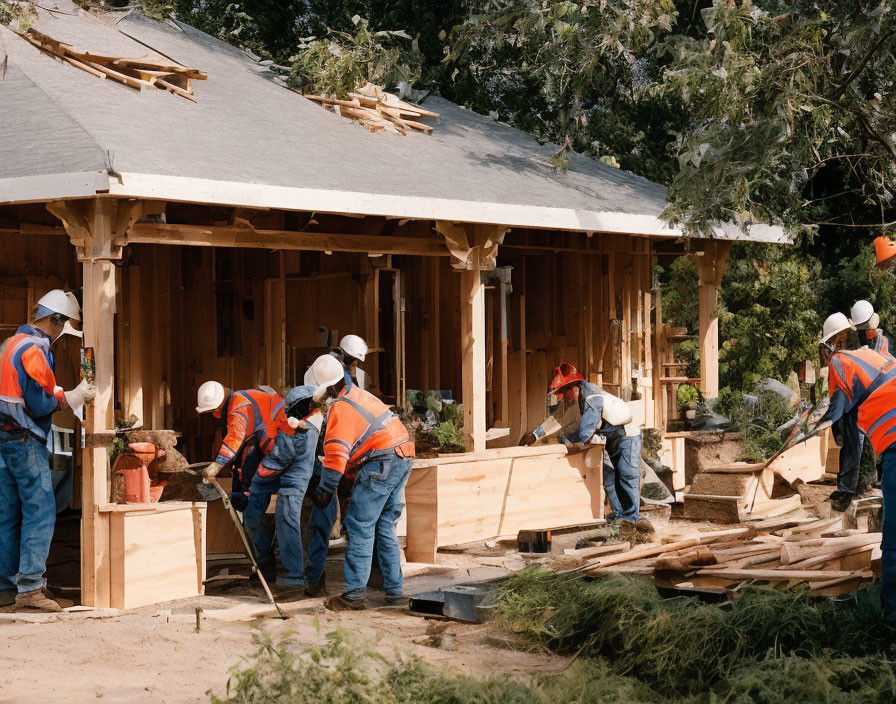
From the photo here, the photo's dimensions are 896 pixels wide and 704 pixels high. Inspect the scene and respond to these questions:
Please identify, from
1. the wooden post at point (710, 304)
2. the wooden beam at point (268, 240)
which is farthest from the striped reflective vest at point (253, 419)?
the wooden post at point (710, 304)

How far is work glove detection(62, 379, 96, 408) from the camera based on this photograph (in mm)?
8914

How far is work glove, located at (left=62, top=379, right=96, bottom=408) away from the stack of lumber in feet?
23.6

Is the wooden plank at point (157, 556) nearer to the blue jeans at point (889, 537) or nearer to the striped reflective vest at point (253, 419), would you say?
the striped reflective vest at point (253, 419)

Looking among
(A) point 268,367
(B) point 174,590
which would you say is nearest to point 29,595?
(B) point 174,590

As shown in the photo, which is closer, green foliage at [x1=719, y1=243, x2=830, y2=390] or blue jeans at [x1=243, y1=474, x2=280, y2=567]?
blue jeans at [x1=243, y1=474, x2=280, y2=567]

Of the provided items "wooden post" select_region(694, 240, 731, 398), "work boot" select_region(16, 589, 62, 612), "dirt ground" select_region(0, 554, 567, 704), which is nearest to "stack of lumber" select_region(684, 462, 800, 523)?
"wooden post" select_region(694, 240, 731, 398)

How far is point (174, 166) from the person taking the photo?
29.9ft

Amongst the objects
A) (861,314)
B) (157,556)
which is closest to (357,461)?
(157,556)

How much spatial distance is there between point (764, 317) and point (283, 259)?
30.4 feet

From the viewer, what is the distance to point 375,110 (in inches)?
575

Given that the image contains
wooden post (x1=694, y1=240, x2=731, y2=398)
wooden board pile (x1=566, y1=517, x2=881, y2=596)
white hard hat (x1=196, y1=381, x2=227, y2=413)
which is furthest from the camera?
wooden post (x1=694, y1=240, x2=731, y2=398)

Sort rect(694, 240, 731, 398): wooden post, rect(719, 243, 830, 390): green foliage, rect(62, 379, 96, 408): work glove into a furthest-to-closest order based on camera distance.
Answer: rect(719, 243, 830, 390): green foliage, rect(694, 240, 731, 398): wooden post, rect(62, 379, 96, 408): work glove

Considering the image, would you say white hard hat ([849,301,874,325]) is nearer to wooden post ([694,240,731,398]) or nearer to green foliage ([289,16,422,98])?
wooden post ([694,240,731,398])

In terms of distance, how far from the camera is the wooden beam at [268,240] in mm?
9586
